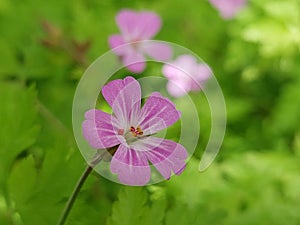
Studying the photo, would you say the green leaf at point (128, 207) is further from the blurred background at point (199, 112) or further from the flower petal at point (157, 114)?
the flower petal at point (157, 114)

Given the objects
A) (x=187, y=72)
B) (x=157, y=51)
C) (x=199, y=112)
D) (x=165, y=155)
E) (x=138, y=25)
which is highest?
(x=165, y=155)

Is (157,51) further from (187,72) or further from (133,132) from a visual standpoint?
A: (133,132)

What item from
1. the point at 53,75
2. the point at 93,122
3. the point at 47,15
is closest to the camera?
the point at 93,122

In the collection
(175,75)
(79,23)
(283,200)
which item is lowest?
(283,200)

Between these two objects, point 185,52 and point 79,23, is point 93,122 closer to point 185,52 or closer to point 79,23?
point 79,23

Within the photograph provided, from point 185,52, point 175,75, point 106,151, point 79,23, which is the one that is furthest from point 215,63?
point 106,151

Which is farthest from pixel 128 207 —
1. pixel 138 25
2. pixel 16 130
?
pixel 138 25
